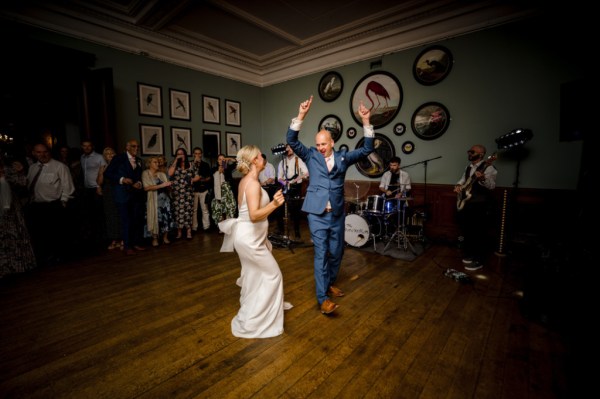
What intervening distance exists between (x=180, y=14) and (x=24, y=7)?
8.26ft

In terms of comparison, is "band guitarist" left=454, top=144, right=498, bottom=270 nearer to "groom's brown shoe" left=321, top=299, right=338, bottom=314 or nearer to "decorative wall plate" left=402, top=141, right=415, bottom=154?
"decorative wall plate" left=402, top=141, right=415, bottom=154

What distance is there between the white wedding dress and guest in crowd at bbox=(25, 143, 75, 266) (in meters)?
3.70

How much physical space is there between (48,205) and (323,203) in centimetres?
434

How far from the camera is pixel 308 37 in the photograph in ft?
21.0

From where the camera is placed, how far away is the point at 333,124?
7121 millimetres

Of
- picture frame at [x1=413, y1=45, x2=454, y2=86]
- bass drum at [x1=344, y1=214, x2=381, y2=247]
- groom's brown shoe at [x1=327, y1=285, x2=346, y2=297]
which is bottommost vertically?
groom's brown shoe at [x1=327, y1=285, x2=346, y2=297]

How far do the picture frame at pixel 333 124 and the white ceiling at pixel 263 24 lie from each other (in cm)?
130

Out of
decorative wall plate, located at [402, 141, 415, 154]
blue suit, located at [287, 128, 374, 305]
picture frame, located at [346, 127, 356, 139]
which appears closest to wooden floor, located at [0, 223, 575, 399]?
blue suit, located at [287, 128, 374, 305]

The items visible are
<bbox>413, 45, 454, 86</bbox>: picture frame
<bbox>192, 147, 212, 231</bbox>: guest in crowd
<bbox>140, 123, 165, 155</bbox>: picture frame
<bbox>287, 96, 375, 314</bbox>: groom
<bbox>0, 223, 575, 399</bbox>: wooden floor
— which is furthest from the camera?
<bbox>140, 123, 165, 155</bbox>: picture frame

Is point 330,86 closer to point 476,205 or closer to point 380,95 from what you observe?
point 380,95

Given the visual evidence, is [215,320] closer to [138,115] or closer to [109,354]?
[109,354]

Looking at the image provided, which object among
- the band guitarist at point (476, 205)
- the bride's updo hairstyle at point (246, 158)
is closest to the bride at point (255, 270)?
the bride's updo hairstyle at point (246, 158)

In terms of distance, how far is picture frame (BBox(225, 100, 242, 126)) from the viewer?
306 inches

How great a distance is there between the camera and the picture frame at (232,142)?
783 centimetres
